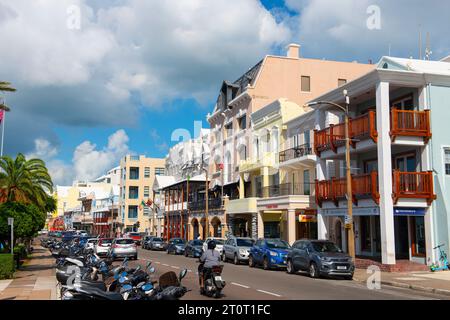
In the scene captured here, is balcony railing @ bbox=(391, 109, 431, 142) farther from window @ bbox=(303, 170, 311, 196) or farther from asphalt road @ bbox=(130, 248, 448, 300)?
window @ bbox=(303, 170, 311, 196)

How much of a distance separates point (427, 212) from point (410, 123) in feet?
14.7

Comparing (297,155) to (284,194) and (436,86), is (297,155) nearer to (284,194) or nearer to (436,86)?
(284,194)

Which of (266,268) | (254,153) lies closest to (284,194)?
(254,153)

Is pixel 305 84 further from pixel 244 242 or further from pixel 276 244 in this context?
pixel 276 244

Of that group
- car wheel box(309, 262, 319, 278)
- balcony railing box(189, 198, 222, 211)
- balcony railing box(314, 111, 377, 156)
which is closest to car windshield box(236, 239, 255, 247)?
balcony railing box(314, 111, 377, 156)

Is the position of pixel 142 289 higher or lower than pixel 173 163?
lower

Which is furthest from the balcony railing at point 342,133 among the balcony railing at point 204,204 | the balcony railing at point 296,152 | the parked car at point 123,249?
the balcony railing at point 204,204

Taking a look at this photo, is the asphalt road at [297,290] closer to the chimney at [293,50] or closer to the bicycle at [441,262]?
the bicycle at [441,262]

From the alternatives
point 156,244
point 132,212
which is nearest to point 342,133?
point 156,244

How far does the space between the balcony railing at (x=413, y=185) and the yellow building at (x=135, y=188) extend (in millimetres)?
69725

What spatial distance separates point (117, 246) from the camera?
33.0 meters

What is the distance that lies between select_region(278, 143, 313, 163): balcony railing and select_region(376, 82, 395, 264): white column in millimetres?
9474
